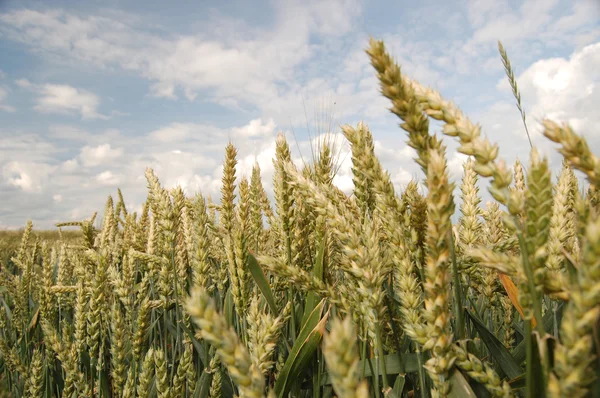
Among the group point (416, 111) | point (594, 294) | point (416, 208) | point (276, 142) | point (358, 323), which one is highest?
point (276, 142)

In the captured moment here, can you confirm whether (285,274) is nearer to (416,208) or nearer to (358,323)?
(358,323)

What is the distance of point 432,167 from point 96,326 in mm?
1884

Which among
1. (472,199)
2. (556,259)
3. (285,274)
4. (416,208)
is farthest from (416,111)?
(472,199)

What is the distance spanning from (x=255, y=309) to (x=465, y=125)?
966 mm

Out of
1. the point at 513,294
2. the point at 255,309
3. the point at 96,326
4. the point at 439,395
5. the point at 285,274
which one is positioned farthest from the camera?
the point at 96,326

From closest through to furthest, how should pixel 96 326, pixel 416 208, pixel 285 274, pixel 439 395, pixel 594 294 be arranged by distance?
pixel 594 294, pixel 439 395, pixel 416 208, pixel 285 274, pixel 96 326

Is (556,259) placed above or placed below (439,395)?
above

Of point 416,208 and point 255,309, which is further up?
point 416,208

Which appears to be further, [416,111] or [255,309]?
[255,309]

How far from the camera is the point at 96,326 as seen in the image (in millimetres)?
1956

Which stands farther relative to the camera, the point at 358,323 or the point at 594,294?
the point at 358,323

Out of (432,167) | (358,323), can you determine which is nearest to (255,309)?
(358,323)

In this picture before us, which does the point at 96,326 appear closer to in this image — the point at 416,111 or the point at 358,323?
the point at 358,323

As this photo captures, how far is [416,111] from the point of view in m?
0.80
